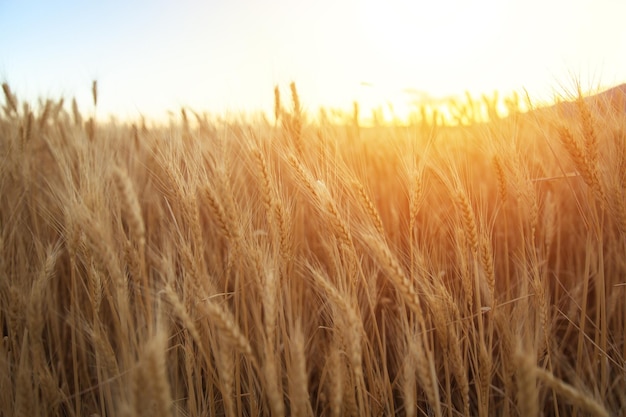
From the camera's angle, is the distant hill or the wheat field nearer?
the wheat field

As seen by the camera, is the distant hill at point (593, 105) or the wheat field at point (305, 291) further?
the distant hill at point (593, 105)

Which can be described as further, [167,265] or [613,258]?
[613,258]

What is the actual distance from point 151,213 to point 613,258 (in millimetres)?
2203

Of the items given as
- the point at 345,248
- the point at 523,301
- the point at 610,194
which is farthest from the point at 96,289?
the point at 610,194

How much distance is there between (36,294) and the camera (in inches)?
40.6

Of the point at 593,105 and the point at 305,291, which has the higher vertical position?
the point at 593,105

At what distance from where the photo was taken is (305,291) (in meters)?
1.47

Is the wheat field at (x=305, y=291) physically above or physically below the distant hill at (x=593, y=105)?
below

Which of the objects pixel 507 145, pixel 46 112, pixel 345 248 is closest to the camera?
pixel 345 248

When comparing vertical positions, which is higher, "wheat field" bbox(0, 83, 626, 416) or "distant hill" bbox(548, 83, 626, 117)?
"distant hill" bbox(548, 83, 626, 117)

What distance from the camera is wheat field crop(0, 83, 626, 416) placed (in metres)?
0.91

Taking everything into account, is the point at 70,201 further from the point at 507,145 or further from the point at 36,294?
the point at 507,145

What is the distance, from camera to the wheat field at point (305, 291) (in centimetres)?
91

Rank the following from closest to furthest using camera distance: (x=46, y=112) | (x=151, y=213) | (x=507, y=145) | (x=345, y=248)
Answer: (x=345, y=248), (x=507, y=145), (x=151, y=213), (x=46, y=112)
